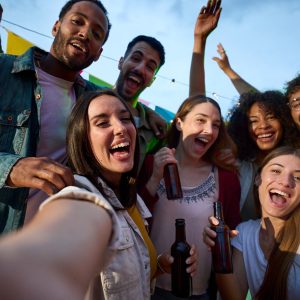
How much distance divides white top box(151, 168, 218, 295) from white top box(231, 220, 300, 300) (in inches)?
10.0

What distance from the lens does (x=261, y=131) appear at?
2.70 meters

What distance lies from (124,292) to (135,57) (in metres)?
2.46

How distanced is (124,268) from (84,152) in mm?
644

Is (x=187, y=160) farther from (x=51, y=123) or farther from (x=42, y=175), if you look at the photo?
(x=42, y=175)

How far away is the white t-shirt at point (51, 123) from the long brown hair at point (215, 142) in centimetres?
100

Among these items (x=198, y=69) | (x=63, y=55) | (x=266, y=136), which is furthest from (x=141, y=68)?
(x=266, y=136)

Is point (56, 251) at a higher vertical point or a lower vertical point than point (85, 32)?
lower

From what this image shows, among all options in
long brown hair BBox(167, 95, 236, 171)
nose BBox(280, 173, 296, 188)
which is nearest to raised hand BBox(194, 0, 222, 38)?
long brown hair BBox(167, 95, 236, 171)

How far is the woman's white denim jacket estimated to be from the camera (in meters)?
1.19

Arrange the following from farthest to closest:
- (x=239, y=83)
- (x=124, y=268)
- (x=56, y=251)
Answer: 1. (x=239, y=83)
2. (x=124, y=268)
3. (x=56, y=251)

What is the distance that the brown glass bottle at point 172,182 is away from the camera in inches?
79.0

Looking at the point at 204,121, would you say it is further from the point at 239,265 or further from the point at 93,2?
the point at 93,2

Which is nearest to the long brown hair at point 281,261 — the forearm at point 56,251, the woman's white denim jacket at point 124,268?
the woman's white denim jacket at point 124,268

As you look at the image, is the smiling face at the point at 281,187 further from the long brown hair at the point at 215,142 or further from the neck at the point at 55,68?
the neck at the point at 55,68
